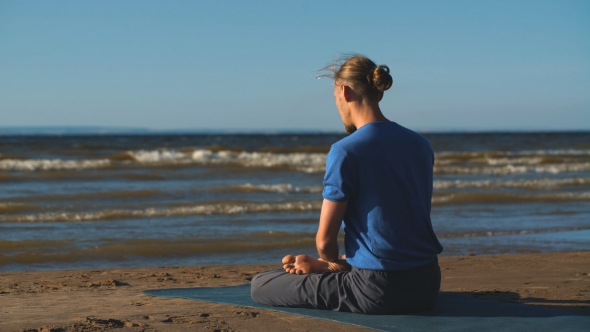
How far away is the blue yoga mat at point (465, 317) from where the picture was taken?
3.40 m

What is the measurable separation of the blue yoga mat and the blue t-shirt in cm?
34

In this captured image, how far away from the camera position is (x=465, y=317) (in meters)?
3.65

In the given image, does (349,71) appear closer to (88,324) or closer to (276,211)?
(88,324)

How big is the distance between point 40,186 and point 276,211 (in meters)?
6.71

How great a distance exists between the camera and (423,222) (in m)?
3.25

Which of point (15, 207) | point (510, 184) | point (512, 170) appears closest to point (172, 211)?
point (15, 207)

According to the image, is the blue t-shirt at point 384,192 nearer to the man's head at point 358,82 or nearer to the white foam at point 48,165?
the man's head at point 358,82

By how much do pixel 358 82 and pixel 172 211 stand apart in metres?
7.71

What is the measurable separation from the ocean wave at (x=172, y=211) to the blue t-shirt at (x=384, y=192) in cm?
731

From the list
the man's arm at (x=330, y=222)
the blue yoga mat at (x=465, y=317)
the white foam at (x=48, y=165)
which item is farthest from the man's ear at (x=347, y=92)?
the white foam at (x=48, y=165)

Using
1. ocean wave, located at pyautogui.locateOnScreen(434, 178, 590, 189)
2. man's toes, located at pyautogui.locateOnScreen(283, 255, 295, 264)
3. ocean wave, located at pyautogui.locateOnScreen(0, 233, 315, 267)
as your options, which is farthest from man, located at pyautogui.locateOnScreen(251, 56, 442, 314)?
ocean wave, located at pyautogui.locateOnScreen(434, 178, 590, 189)

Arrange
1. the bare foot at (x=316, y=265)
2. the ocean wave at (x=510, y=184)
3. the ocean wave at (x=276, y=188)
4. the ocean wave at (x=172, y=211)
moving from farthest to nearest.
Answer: the ocean wave at (x=510, y=184)
the ocean wave at (x=276, y=188)
the ocean wave at (x=172, y=211)
the bare foot at (x=316, y=265)

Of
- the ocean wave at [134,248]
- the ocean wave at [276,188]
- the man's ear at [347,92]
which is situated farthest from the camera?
the ocean wave at [276,188]

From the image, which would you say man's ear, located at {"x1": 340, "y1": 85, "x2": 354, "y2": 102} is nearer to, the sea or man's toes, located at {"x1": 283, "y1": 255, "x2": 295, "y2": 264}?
man's toes, located at {"x1": 283, "y1": 255, "x2": 295, "y2": 264}
